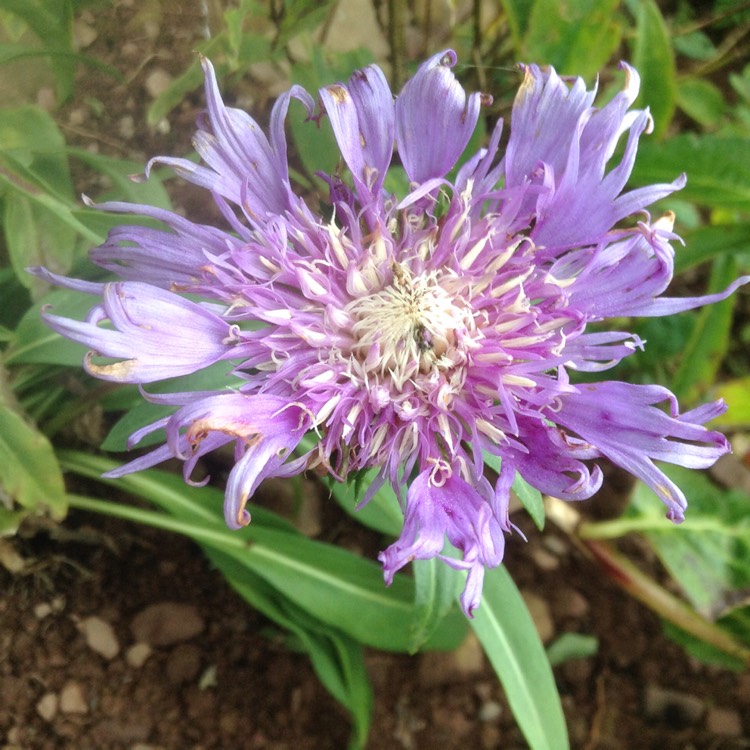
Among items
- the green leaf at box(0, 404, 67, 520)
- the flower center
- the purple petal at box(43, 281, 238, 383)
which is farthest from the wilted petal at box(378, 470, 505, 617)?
the green leaf at box(0, 404, 67, 520)

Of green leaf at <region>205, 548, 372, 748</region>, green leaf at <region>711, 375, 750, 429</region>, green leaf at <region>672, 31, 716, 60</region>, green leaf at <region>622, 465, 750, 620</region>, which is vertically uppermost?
green leaf at <region>672, 31, 716, 60</region>

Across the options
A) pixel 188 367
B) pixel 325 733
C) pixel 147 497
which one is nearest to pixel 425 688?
pixel 325 733

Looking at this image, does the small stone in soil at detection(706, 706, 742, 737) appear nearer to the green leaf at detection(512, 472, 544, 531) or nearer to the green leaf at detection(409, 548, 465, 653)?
the green leaf at detection(409, 548, 465, 653)

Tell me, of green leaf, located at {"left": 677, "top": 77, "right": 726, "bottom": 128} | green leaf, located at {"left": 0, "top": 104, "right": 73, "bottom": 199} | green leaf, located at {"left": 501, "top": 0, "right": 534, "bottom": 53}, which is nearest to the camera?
green leaf, located at {"left": 0, "top": 104, "right": 73, "bottom": 199}

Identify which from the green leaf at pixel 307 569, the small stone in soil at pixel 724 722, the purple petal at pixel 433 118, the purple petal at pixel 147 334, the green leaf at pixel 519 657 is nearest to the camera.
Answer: the purple petal at pixel 147 334

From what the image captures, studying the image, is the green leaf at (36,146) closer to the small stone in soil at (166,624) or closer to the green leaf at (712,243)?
the small stone in soil at (166,624)

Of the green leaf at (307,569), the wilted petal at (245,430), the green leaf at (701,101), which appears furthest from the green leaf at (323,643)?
the green leaf at (701,101)
